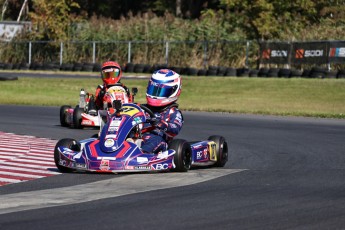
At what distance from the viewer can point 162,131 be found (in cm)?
1108

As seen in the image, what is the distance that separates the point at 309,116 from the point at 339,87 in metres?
7.15

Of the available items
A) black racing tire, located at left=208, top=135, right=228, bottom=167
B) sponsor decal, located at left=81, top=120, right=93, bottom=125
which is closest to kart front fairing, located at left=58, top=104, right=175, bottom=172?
black racing tire, located at left=208, top=135, right=228, bottom=167

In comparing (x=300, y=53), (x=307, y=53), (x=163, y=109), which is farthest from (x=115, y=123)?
(x=300, y=53)

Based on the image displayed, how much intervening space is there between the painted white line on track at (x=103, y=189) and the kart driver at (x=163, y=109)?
558mm

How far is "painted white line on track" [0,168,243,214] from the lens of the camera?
8.07m

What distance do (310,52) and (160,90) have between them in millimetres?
23350

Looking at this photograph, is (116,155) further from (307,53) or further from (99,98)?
(307,53)

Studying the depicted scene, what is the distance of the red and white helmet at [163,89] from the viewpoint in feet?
37.6

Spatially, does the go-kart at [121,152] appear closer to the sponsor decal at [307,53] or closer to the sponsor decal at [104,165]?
the sponsor decal at [104,165]

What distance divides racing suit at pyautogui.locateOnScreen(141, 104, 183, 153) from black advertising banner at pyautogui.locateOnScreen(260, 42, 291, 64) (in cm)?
2386

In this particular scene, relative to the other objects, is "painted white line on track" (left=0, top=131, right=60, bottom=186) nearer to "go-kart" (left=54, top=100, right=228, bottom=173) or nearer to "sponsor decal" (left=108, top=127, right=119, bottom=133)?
"go-kart" (left=54, top=100, right=228, bottom=173)

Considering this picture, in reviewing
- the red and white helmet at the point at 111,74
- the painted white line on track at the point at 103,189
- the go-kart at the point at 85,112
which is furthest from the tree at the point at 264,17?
A: the painted white line on track at the point at 103,189

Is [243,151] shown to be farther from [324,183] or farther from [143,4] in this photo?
[143,4]

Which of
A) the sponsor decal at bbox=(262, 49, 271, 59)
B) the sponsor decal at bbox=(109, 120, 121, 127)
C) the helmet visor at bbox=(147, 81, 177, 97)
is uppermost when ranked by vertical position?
the helmet visor at bbox=(147, 81, 177, 97)
